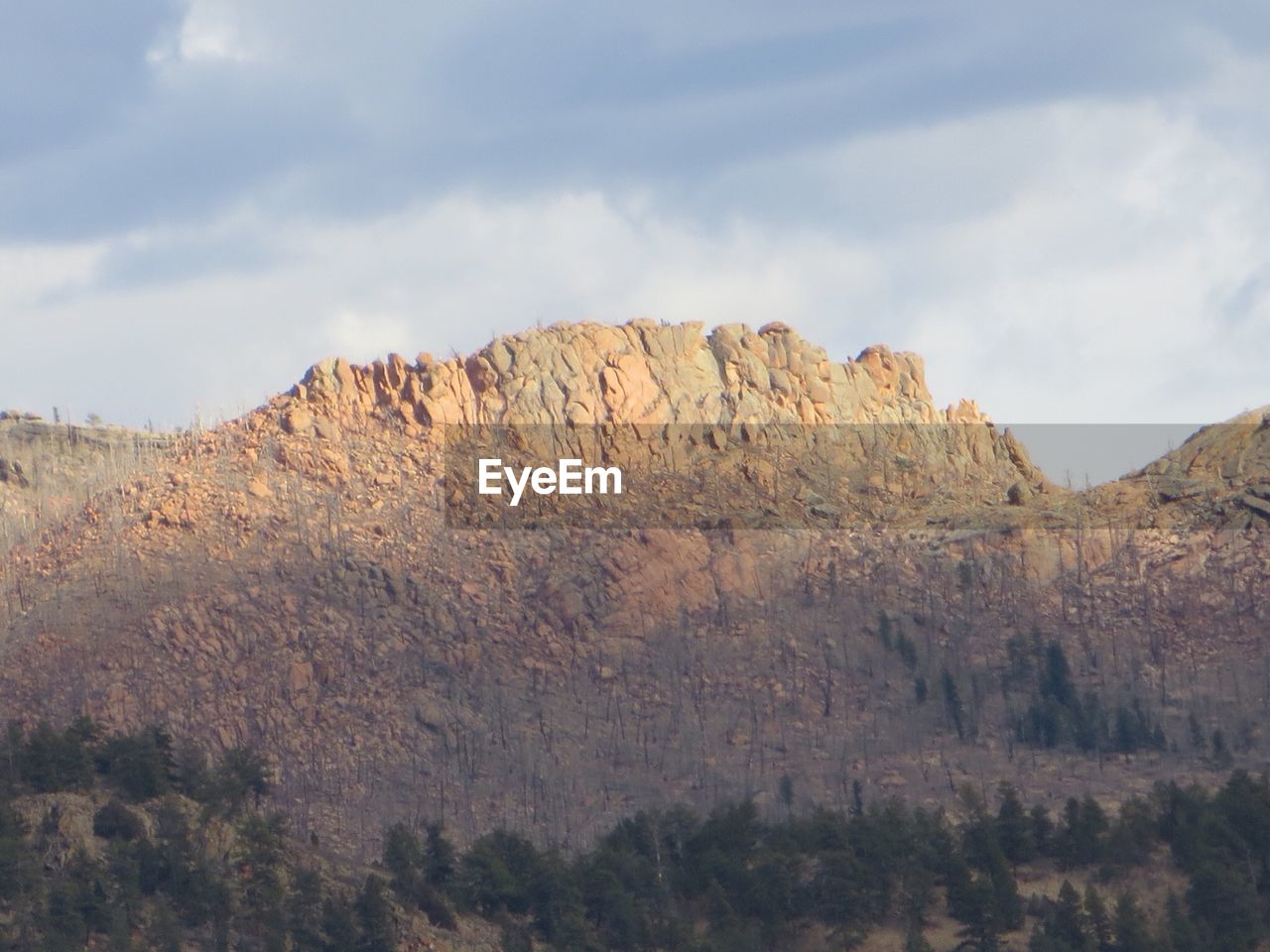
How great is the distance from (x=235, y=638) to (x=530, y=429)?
15773 mm

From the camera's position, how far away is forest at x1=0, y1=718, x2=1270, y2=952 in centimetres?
5672

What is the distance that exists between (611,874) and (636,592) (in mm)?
23694

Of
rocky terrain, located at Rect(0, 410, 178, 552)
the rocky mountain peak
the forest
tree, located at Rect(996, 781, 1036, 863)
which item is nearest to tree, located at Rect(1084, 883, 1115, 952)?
the forest

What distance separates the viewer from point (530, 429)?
91750 mm

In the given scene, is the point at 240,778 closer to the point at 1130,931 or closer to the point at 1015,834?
the point at 1015,834

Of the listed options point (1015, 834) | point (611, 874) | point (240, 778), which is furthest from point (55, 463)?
point (1015, 834)

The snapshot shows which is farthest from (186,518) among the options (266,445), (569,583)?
(569,583)

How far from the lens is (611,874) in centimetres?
6162

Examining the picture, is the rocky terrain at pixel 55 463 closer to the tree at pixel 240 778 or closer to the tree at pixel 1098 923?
the tree at pixel 240 778

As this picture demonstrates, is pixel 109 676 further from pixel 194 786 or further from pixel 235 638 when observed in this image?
pixel 194 786

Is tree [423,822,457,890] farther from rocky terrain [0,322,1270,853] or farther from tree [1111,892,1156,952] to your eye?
tree [1111,892,1156,952]

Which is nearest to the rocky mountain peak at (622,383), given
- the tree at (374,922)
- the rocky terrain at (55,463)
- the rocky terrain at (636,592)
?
the rocky terrain at (636,592)

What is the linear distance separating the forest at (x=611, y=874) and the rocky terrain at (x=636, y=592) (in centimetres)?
737

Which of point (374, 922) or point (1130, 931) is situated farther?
point (1130, 931)
